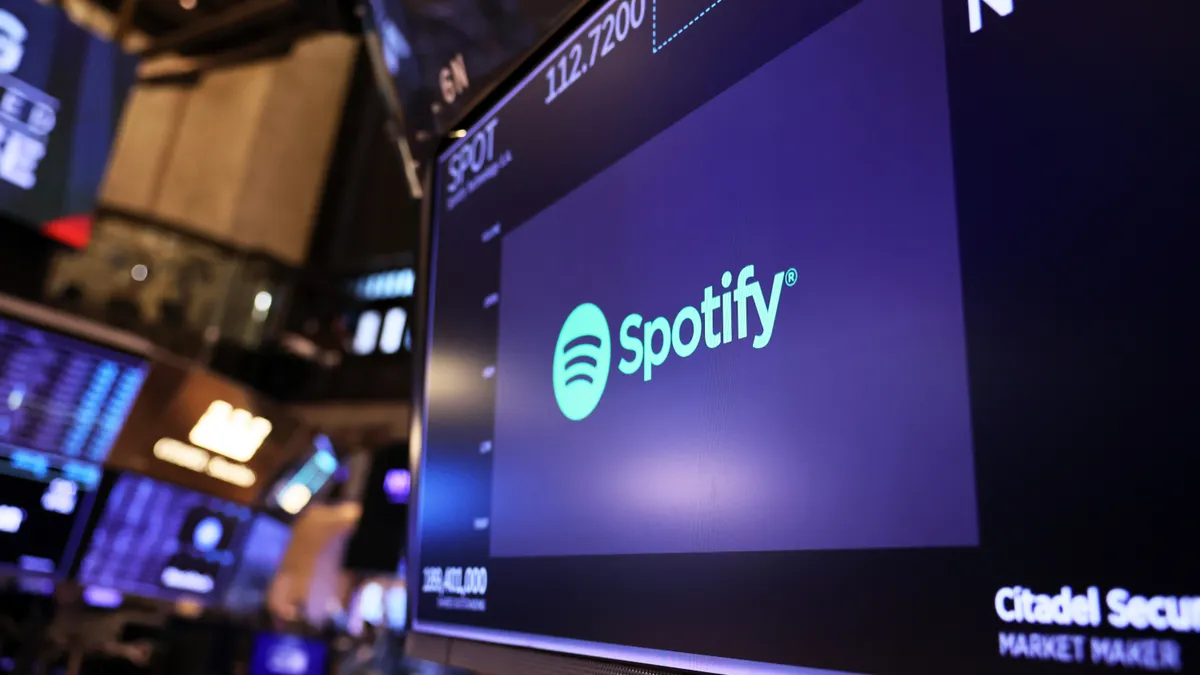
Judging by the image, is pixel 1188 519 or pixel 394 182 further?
pixel 394 182

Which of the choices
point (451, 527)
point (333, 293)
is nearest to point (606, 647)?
point (451, 527)

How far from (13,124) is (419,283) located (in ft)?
8.67

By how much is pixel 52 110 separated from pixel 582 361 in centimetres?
345

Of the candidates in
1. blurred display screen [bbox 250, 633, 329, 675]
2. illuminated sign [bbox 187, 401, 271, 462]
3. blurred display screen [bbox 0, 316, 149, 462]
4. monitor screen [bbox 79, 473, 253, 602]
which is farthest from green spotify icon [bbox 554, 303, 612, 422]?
blurred display screen [bbox 250, 633, 329, 675]

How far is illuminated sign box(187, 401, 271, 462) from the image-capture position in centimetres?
392

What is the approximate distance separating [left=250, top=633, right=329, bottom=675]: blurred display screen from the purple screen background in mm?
3135

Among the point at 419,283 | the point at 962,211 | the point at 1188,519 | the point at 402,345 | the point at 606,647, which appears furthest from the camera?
the point at 402,345

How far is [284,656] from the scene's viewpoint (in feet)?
13.2

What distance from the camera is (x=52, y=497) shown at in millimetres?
3289

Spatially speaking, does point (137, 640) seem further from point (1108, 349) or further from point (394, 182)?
point (394, 182)

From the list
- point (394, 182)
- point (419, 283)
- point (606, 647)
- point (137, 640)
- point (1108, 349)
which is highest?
point (394, 182)

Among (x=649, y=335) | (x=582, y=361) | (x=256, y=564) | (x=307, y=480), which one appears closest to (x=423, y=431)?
(x=582, y=361)

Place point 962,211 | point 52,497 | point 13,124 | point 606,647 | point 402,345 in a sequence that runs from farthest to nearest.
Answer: point 402,345
point 13,124
point 52,497
point 606,647
point 962,211

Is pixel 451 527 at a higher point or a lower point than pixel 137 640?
higher
